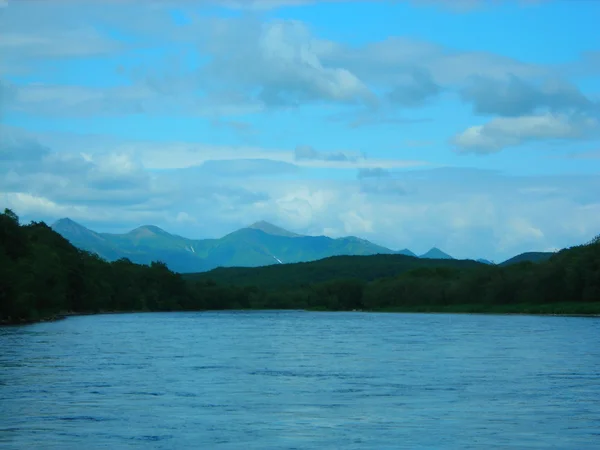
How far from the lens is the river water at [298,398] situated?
1118 inches

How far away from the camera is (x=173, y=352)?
6875cm

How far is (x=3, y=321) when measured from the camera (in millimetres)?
112688

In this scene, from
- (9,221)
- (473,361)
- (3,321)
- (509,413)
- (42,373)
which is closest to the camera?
(509,413)

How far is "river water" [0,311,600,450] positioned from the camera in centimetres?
2841

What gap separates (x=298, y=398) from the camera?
38.9m

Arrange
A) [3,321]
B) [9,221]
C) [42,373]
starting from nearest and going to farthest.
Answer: [42,373] < [3,321] < [9,221]

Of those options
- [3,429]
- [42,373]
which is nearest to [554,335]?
[42,373]

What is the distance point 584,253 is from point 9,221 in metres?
109

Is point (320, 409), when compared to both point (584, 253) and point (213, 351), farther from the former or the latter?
point (584, 253)

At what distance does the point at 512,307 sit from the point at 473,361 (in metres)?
136

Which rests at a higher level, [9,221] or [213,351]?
[9,221]

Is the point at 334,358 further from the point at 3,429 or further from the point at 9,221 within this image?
the point at 9,221

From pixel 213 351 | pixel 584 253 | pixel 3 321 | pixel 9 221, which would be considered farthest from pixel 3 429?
pixel 584 253

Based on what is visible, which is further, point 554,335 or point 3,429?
point 554,335
